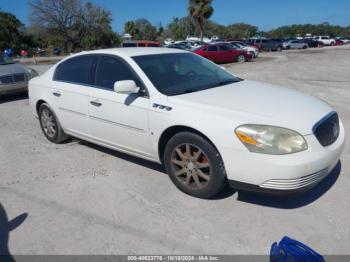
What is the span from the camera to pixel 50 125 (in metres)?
5.57

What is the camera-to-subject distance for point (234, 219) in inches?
130

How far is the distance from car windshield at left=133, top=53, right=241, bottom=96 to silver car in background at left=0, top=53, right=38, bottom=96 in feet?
20.8

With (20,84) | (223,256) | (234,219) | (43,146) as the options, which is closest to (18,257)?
(223,256)

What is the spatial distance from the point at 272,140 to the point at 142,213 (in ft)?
4.82

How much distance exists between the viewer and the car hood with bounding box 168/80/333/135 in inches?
127

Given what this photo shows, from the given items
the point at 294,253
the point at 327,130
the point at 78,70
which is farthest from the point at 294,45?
the point at 294,253

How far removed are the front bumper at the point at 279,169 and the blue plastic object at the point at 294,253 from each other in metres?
0.84

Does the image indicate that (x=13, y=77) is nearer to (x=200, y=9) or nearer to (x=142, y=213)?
(x=142, y=213)

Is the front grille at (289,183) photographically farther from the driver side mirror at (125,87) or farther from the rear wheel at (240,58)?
the rear wheel at (240,58)

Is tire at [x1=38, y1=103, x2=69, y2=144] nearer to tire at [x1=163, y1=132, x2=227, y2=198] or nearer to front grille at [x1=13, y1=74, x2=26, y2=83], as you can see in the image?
tire at [x1=163, y1=132, x2=227, y2=198]

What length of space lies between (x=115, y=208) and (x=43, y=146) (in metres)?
2.60

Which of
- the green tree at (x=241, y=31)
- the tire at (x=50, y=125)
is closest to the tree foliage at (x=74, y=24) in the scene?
the tire at (x=50, y=125)

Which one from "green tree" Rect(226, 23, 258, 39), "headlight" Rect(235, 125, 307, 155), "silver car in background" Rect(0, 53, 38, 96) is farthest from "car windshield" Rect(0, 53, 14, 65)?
"green tree" Rect(226, 23, 258, 39)

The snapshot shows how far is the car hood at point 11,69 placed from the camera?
9203 millimetres
